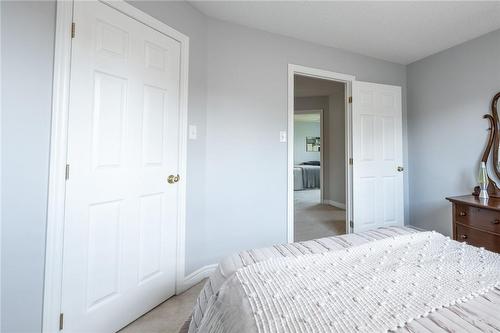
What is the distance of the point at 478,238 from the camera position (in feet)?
6.24

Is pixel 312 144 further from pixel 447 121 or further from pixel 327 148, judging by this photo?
pixel 447 121

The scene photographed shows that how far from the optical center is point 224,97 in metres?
2.13

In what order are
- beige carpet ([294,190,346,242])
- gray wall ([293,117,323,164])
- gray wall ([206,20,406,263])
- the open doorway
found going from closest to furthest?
gray wall ([206,20,406,263]) < beige carpet ([294,190,346,242]) < the open doorway < gray wall ([293,117,323,164])

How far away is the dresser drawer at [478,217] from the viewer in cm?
179

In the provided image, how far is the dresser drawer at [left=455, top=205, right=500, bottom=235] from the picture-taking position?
1.79 meters

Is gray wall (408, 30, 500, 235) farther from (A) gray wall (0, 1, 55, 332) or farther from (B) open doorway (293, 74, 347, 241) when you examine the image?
(A) gray wall (0, 1, 55, 332)

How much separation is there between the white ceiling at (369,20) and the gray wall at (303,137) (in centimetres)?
689

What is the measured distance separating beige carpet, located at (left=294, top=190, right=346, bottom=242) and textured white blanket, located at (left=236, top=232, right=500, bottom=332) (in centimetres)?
197

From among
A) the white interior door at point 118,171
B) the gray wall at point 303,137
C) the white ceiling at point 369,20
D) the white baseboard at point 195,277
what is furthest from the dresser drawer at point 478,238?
the gray wall at point 303,137

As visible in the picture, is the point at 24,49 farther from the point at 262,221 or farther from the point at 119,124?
the point at 262,221

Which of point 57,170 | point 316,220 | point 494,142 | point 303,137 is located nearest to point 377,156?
point 494,142

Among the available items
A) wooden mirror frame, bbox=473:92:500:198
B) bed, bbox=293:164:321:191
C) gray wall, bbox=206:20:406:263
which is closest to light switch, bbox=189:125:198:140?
gray wall, bbox=206:20:406:263

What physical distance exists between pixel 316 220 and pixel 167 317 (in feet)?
9.23

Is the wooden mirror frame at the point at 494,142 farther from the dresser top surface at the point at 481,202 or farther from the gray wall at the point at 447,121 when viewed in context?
the dresser top surface at the point at 481,202
